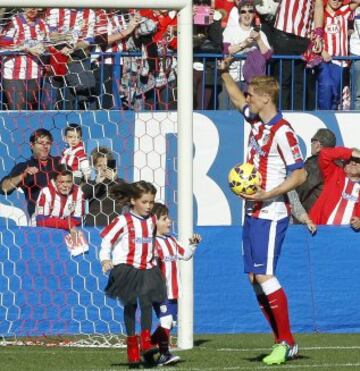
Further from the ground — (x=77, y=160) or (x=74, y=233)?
(x=77, y=160)

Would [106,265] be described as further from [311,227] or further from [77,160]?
[311,227]

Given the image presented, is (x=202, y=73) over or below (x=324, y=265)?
over

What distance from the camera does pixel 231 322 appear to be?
13055mm

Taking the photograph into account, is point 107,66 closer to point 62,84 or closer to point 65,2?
point 62,84

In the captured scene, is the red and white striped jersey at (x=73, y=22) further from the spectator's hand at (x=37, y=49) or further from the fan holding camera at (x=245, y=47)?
the fan holding camera at (x=245, y=47)

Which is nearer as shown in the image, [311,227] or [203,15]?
[311,227]

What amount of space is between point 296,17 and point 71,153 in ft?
11.9

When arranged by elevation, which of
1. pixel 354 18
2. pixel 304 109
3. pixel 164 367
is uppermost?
pixel 354 18

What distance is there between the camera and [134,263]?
9.51m

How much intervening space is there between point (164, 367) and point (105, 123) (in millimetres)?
5040

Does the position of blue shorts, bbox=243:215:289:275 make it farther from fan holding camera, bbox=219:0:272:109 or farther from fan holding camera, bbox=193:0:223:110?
fan holding camera, bbox=193:0:223:110

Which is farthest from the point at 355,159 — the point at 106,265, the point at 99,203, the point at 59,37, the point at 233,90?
the point at 106,265

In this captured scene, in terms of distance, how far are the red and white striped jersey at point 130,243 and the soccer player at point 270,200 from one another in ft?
2.37

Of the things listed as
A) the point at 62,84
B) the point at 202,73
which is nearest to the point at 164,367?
the point at 62,84
